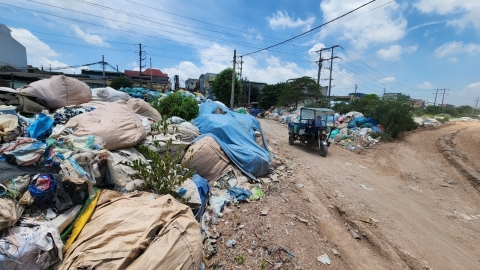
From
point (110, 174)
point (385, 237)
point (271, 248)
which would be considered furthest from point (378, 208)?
point (110, 174)

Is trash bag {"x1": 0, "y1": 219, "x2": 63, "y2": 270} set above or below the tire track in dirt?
above

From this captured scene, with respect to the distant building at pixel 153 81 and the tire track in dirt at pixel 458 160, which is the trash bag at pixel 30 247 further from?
the distant building at pixel 153 81

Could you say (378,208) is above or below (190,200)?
below

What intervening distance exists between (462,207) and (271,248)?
461cm

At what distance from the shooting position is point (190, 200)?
303 centimetres

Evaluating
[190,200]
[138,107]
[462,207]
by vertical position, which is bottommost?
[462,207]

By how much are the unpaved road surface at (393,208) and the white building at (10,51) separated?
119 feet

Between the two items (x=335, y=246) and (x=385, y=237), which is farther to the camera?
(x=385, y=237)

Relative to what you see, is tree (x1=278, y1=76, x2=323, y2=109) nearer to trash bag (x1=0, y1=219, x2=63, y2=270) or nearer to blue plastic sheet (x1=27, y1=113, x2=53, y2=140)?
blue plastic sheet (x1=27, y1=113, x2=53, y2=140)

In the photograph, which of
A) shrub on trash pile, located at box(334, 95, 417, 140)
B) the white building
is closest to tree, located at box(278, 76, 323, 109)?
shrub on trash pile, located at box(334, 95, 417, 140)

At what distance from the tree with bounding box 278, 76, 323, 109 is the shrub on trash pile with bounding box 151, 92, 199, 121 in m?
18.1

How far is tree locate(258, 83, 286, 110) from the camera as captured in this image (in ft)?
101

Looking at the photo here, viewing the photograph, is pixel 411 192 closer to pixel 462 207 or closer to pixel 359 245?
pixel 462 207

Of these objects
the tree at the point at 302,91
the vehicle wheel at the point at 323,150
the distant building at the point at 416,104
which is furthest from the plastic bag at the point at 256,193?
the tree at the point at 302,91
